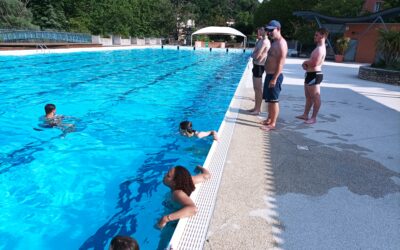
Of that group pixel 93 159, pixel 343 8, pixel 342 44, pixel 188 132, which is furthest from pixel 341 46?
pixel 93 159

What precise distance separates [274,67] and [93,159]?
3.27 meters

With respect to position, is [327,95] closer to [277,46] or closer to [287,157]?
[277,46]

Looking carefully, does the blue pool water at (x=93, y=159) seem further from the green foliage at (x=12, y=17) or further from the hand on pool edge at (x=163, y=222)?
the green foliage at (x=12, y=17)

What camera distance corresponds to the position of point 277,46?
5203 millimetres

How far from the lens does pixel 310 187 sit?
11.6 feet

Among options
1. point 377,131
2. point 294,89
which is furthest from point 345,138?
point 294,89

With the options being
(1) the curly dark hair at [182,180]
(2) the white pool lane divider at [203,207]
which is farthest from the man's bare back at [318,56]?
(1) the curly dark hair at [182,180]

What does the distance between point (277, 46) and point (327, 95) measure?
4.58 metres

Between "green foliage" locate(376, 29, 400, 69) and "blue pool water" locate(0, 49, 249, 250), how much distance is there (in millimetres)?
7976

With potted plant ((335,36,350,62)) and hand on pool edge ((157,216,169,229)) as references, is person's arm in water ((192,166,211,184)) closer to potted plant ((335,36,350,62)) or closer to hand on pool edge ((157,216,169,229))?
hand on pool edge ((157,216,169,229))

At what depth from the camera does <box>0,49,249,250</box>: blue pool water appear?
3654mm

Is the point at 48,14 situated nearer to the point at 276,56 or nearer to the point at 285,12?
the point at 285,12

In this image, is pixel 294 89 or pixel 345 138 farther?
pixel 294 89

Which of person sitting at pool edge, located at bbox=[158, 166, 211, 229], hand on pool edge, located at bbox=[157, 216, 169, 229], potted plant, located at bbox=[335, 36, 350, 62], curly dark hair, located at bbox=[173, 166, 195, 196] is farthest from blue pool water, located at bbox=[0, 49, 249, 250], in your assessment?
potted plant, located at bbox=[335, 36, 350, 62]
